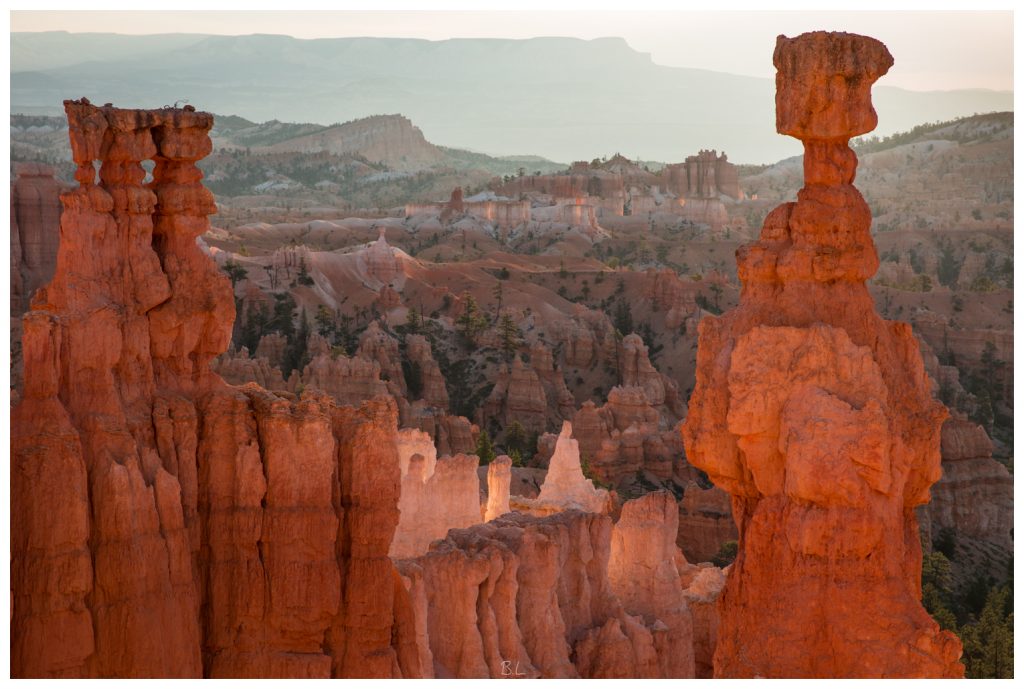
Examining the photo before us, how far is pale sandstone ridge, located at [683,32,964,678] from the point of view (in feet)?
33.4

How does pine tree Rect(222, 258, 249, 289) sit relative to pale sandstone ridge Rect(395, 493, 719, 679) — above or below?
above

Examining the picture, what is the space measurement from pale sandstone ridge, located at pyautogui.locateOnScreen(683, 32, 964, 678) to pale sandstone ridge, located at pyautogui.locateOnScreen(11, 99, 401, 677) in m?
3.44

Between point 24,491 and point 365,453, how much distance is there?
3.03 meters

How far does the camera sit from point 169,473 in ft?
39.4

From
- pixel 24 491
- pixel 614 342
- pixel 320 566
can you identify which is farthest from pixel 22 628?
pixel 614 342

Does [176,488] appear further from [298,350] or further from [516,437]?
[298,350]

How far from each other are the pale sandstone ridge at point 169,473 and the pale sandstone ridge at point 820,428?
344cm

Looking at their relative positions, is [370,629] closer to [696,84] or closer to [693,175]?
[696,84]

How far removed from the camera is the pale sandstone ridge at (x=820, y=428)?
10195mm

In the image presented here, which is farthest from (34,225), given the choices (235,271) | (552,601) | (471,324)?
(552,601)

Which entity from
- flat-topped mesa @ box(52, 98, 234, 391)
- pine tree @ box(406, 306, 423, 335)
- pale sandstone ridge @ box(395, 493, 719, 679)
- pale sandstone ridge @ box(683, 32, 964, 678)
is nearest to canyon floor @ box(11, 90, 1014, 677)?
pale sandstone ridge @ box(395, 493, 719, 679)

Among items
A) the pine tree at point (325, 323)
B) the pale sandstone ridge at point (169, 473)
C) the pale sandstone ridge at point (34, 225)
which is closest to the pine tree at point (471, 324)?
the pine tree at point (325, 323)

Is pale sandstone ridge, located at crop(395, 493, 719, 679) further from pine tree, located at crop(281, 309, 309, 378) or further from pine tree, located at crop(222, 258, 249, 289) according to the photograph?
pine tree, located at crop(222, 258, 249, 289)

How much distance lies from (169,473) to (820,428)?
17.1 feet
